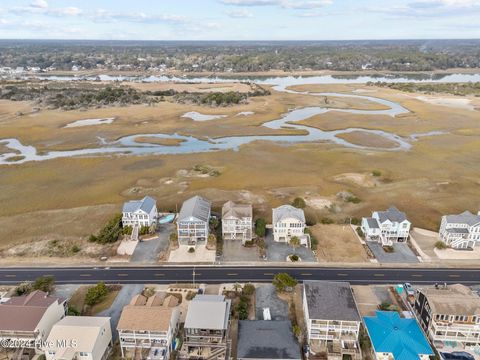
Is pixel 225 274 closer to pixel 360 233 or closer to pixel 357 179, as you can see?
pixel 360 233

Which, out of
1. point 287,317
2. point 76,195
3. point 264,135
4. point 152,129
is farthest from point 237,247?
point 152,129

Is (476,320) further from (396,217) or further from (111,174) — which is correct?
(111,174)

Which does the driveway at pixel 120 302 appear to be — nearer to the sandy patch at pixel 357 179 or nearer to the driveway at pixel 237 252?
the driveway at pixel 237 252

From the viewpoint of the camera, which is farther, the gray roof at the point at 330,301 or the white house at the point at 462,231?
the white house at the point at 462,231

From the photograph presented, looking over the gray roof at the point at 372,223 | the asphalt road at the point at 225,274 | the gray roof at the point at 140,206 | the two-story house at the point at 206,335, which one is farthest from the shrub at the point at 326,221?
the two-story house at the point at 206,335

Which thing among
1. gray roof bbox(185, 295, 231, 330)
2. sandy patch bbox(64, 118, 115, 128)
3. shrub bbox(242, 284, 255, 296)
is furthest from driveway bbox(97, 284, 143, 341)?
sandy patch bbox(64, 118, 115, 128)

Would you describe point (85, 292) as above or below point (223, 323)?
below

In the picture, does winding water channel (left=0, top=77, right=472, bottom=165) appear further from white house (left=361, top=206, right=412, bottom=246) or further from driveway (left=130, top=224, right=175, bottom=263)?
white house (left=361, top=206, right=412, bottom=246)
